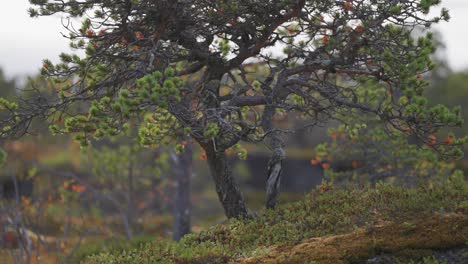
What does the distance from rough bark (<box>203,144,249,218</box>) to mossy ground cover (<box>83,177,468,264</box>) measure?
512 mm

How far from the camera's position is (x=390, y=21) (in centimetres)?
1075

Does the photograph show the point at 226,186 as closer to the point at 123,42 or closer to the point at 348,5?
the point at 123,42

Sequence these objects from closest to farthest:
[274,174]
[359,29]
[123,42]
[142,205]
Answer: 1. [359,29]
2. [123,42]
3. [274,174]
4. [142,205]

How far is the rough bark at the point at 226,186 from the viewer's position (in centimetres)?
1287

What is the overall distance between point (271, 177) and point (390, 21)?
449 centimetres

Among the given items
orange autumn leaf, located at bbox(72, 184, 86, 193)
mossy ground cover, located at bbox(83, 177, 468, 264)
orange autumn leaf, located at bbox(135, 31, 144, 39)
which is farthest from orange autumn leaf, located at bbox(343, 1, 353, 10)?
orange autumn leaf, located at bbox(72, 184, 86, 193)

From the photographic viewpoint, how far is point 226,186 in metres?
13.0

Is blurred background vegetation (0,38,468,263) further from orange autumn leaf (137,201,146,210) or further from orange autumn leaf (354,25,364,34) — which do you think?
orange autumn leaf (354,25,364,34)

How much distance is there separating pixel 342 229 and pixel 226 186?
10.8ft

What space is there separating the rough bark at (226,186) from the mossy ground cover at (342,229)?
51 centimetres

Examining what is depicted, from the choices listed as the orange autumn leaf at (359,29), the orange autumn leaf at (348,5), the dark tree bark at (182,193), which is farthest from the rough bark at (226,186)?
the dark tree bark at (182,193)

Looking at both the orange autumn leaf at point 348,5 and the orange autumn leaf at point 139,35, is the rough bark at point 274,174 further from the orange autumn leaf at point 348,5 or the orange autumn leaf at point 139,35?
the orange autumn leaf at point 139,35

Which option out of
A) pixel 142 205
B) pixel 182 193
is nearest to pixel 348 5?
pixel 182 193

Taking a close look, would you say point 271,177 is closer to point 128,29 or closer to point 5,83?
point 128,29
